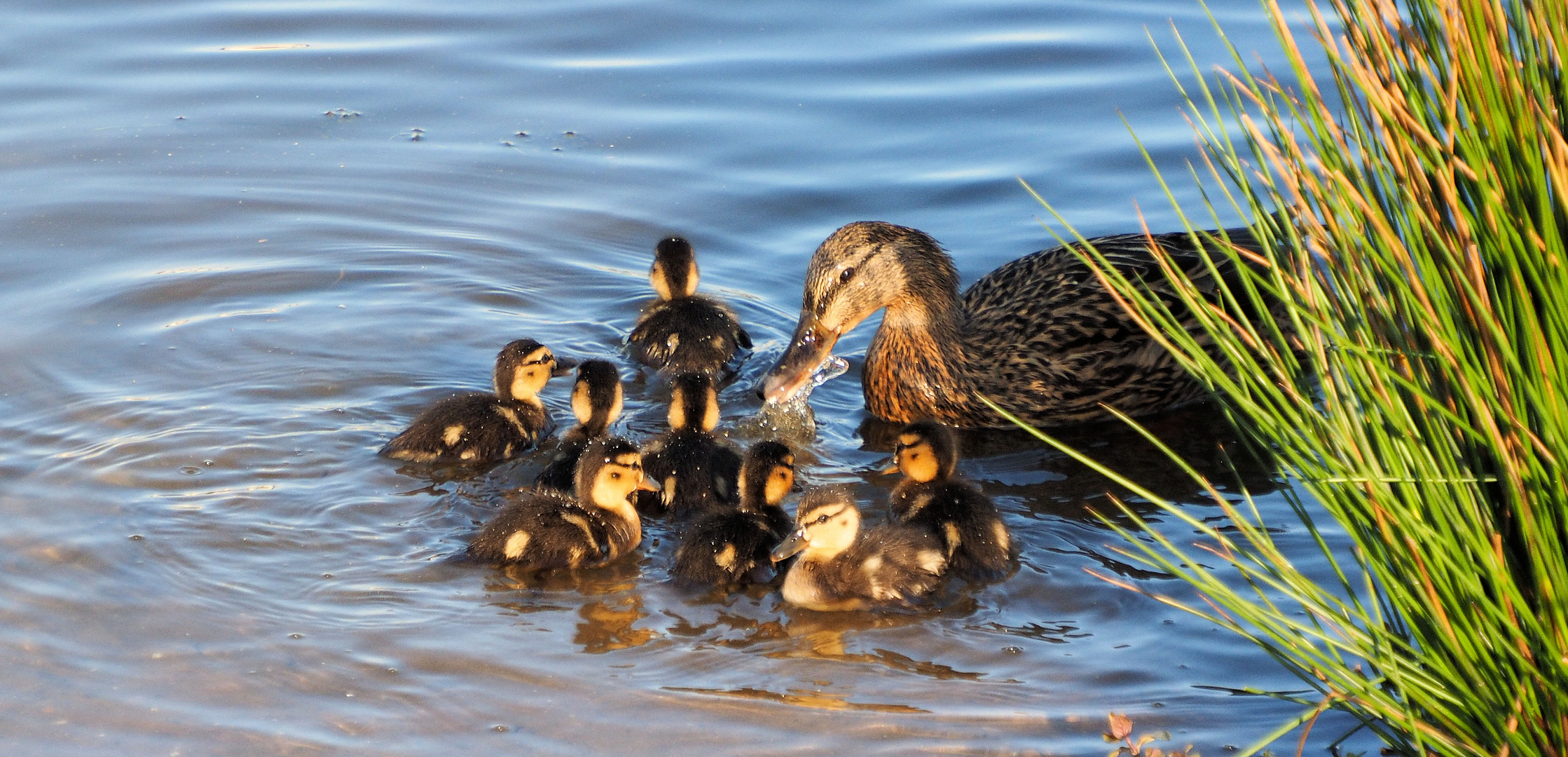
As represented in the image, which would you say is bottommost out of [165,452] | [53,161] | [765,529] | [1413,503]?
[765,529]

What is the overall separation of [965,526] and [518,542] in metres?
1.30

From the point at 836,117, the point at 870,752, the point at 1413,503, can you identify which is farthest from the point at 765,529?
the point at 836,117

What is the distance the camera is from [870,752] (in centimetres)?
362

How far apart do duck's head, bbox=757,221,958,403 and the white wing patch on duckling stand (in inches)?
56.3

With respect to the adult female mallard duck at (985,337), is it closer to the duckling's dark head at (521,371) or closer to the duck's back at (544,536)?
the duckling's dark head at (521,371)

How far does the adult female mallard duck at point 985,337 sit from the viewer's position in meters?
5.77

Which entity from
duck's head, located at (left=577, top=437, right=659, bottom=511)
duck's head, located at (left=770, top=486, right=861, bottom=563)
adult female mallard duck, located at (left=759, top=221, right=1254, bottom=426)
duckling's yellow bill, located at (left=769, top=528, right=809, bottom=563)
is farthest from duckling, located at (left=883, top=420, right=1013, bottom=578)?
adult female mallard duck, located at (left=759, top=221, right=1254, bottom=426)

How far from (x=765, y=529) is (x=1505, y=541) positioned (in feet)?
7.90

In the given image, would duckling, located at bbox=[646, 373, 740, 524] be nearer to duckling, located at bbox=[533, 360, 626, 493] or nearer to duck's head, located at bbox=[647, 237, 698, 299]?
duckling, located at bbox=[533, 360, 626, 493]

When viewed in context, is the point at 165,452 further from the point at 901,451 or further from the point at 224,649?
the point at 901,451

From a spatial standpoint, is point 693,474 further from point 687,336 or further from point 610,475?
point 687,336

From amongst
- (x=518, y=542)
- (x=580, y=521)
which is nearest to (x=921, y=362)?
(x=580, y=521)

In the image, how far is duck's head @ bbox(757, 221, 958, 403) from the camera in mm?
5680

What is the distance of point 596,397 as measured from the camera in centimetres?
516
